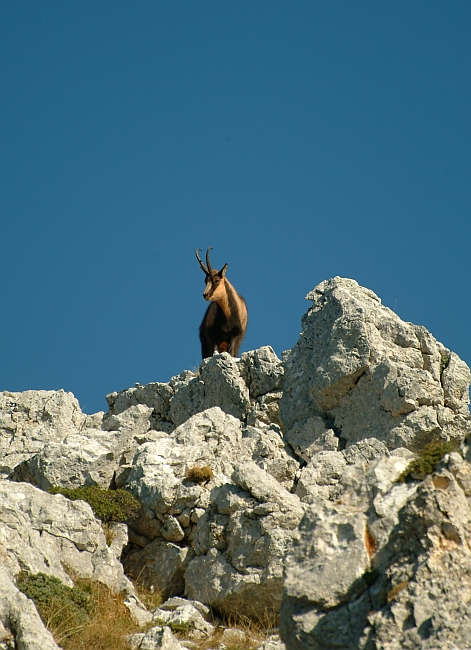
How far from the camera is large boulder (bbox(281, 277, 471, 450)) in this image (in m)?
15.6

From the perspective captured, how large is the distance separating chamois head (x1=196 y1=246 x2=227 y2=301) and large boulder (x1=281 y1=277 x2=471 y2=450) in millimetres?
7918

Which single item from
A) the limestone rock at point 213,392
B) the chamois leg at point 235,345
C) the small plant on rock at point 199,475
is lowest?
the small plant on rock at point 199,475

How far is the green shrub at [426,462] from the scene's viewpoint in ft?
24.6

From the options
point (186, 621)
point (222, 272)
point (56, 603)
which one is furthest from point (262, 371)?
point (56, 603)

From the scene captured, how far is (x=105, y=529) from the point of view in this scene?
14.3 meters

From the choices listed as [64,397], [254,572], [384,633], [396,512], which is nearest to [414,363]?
[254,572]

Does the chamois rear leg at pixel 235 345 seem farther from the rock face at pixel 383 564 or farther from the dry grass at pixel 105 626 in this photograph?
the rock face at pixel 383 564

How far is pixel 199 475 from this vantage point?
14586 millimetres

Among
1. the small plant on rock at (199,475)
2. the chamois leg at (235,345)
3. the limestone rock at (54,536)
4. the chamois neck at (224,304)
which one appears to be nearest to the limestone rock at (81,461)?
the small plant on rock at (199,475)

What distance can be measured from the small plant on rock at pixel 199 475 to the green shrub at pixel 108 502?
3.27 feet

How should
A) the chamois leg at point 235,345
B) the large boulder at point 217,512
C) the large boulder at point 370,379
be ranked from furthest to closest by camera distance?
the chamois leg at point 235,345 < the large boulder at point 370,379 < the large boulder at point 217,512

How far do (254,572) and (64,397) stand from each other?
9.09 meters

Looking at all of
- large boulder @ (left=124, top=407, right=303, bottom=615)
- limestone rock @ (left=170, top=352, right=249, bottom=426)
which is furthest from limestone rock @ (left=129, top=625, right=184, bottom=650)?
limestone rock @ (left=170, top=352, right=249, bottom=426)

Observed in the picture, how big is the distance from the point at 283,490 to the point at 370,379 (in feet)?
11.9
